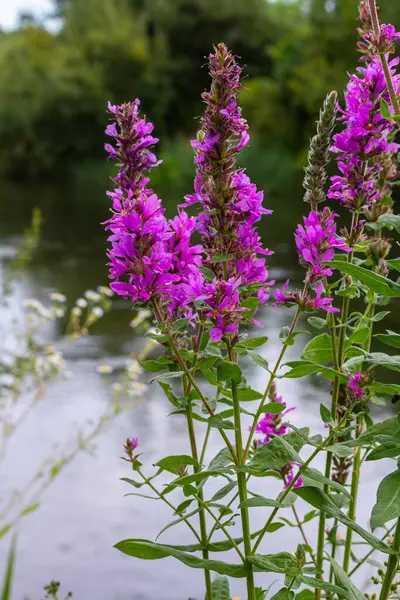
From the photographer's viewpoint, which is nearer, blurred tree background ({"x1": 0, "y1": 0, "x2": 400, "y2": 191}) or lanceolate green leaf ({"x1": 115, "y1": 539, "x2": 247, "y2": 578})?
lanceolate green leaf ({"x1": 115, "y1": 539, "x2": 247, "y2": 578})

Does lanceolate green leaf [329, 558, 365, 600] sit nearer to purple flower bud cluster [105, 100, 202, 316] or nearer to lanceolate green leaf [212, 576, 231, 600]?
lanceolate green leaf [212, 576, 231, 600]

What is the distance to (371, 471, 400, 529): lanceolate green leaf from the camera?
894mm

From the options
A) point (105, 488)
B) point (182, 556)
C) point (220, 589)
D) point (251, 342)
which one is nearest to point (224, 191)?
→ point (251, 342)

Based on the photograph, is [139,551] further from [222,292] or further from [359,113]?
[359,113]

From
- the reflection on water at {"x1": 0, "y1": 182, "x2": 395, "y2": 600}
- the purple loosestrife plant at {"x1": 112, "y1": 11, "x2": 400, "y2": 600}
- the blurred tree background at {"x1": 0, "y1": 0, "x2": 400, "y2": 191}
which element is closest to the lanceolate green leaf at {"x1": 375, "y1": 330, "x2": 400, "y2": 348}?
the purple loosestrife plant at {"x1": 112, "y1": 11, "x2": 400, "y2": 600}

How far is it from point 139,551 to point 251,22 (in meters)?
15.0

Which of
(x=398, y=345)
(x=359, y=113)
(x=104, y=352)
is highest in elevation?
(x=104, y=352)

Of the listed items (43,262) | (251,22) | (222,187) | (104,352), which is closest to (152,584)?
(222,187)

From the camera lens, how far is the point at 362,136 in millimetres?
1015

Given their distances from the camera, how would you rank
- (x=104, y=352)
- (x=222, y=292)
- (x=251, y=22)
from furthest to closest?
(x=251, y=22)
(x=104, y=352)
(x=222, y=292)

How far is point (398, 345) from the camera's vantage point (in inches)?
39.0

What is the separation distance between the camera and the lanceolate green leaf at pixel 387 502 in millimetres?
894

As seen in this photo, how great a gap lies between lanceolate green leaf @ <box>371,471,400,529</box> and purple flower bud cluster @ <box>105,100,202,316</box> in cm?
32

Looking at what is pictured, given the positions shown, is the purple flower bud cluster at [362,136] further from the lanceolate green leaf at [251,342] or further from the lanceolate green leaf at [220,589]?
the lanceolate green leaf at [220,589]
